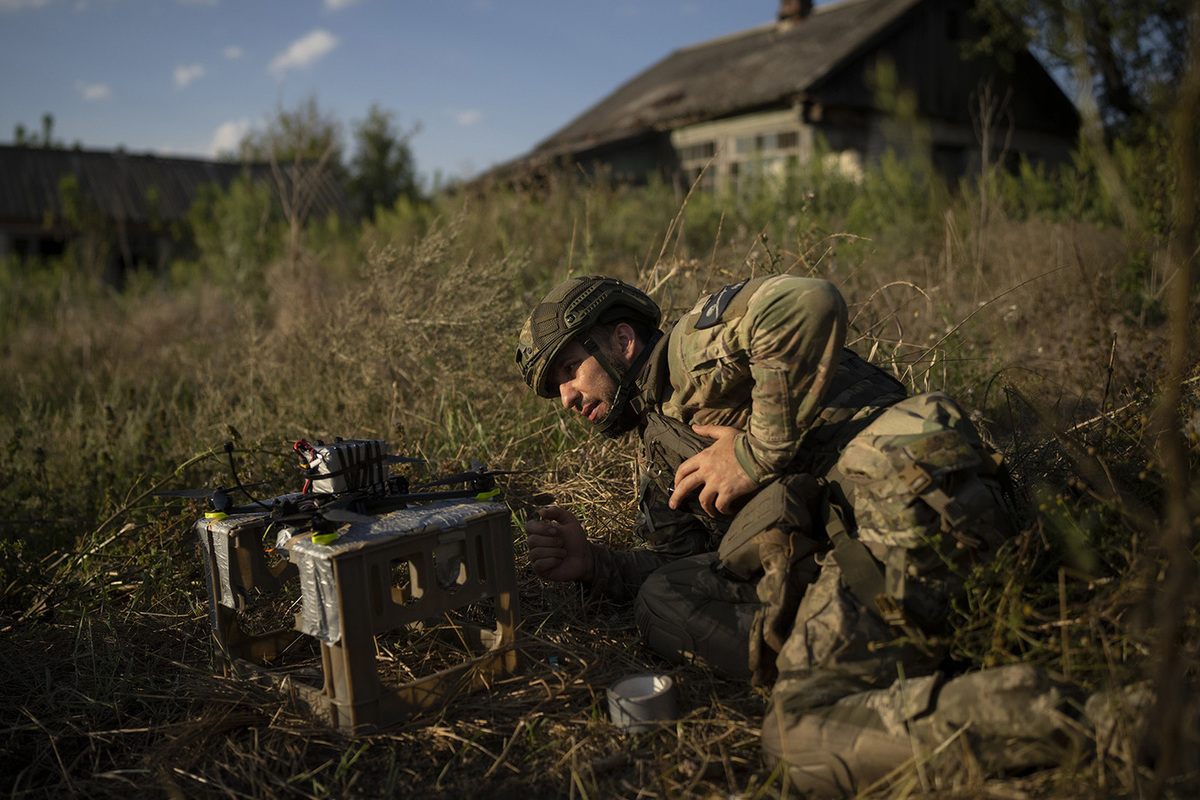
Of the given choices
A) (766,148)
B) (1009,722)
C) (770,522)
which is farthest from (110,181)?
(1009,722)

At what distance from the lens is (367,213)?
27391 millimetres

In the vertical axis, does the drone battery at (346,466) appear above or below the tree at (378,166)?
below

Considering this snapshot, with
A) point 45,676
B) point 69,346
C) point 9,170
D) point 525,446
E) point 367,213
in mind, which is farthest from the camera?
point 367,213

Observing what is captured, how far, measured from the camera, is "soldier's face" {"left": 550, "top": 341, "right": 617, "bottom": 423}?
9.71 ft

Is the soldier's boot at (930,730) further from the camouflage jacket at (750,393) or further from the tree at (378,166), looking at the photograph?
the tree at (378,166)

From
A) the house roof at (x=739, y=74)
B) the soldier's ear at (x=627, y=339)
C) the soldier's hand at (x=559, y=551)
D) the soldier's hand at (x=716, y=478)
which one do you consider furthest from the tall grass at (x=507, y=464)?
the house roof at (x=739, y=74)

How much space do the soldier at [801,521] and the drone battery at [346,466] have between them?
640mm

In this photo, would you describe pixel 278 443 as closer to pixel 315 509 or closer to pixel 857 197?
pixel 315 509

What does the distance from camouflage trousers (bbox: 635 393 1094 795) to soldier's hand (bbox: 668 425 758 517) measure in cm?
12

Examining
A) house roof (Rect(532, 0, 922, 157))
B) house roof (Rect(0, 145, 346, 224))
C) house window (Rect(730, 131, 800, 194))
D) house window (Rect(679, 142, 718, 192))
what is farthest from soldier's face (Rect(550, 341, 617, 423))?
house roof (Rect(0, 145, 346, 224))

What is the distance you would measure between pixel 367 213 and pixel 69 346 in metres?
20.0

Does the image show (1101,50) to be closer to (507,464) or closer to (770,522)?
(770,522)

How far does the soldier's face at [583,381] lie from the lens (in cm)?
296

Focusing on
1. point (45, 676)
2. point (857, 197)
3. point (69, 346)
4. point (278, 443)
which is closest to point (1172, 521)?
point (45, 676)
